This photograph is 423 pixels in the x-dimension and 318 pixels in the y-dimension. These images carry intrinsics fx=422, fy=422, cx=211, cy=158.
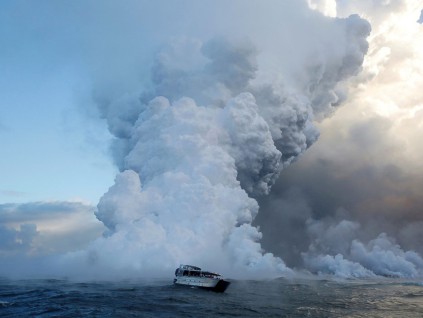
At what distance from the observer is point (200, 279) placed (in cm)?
10731

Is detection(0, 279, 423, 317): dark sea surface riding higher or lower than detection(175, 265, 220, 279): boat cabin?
lower

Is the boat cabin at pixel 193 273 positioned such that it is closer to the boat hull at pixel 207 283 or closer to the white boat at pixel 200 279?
the white boat at pixel 200 279

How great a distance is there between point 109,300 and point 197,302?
17696 millimetres

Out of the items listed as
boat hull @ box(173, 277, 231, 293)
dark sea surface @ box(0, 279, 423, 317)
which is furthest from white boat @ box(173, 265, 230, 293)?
dark sea surface @ box(0, 279, 423, 317)

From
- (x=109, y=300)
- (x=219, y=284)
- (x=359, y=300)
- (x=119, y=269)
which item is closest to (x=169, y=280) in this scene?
(x=119, y=269)

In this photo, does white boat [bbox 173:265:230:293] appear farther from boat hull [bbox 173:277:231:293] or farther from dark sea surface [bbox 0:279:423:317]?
dark sea surface [bbox 0:279:423:317]

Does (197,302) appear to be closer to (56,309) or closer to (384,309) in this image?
(56,309)

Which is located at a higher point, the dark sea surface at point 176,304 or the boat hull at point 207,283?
the boat hull at point 207,283

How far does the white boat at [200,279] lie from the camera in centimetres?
10519

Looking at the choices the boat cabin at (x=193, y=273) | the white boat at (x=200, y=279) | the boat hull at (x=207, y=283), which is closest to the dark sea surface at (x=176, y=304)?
the boat hull at (x=207, y=283)

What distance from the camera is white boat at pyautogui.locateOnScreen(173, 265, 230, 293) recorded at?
105188 millimetres

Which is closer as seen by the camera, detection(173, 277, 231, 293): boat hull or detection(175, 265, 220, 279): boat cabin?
detection(173, 277, 231, 293): boat hull

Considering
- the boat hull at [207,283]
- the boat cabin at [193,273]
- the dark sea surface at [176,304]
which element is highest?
the boat cabin at [193,273]

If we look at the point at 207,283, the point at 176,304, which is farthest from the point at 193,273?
the point at 176,304
